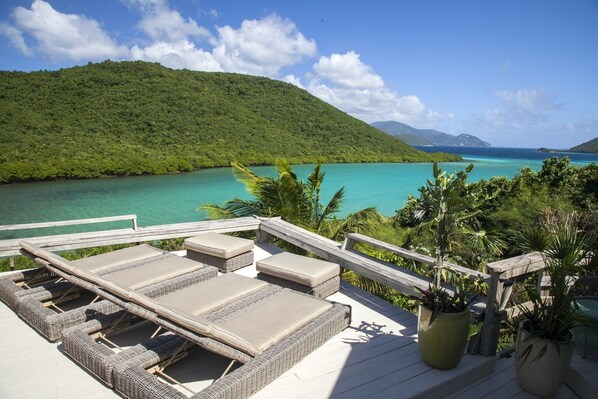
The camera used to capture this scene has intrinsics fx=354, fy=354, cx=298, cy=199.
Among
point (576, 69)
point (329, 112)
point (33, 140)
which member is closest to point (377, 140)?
point (329, 112)

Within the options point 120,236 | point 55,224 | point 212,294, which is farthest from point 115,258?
point 212,294

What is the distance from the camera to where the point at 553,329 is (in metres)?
2.41


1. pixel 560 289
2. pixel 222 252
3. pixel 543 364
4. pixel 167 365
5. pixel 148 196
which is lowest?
pixel 148 196

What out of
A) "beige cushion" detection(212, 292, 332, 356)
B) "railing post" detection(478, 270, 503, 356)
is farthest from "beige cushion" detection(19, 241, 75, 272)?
"railing post" detection(478, 270, 503, 356)

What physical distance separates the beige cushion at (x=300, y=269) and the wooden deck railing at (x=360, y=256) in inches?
12.8

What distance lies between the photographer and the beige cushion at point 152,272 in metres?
3.65

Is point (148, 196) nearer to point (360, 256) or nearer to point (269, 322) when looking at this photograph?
point (360, 256)

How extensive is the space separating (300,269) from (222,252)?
48.3 inches

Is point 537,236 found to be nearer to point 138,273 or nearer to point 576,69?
point 138,273

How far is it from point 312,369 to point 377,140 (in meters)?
46.5

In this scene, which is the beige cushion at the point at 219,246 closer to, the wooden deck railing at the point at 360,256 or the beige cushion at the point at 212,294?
the wooden deck railing at the point at 360,256

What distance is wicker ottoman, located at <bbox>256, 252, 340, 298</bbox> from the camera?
377 centimetres

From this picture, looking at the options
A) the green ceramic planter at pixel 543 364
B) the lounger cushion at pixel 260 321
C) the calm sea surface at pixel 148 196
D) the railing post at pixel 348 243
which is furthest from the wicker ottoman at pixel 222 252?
the calm sea surface at pixel 148 196

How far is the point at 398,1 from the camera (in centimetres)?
924
